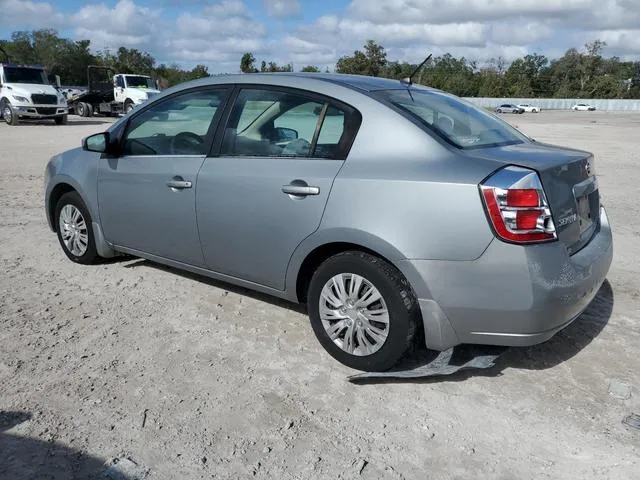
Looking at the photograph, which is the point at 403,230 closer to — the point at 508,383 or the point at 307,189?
the point at 307,189

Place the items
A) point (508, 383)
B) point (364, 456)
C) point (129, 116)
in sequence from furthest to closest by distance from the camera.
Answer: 1. point (129, 116)
2. point (508, 383)
3. point (364, 456)

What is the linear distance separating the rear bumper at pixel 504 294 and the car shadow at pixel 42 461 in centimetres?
182

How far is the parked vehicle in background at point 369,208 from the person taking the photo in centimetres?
304

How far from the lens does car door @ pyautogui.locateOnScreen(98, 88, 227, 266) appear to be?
4246 millimetres

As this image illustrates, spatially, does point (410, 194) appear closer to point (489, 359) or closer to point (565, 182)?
point (565, 182)

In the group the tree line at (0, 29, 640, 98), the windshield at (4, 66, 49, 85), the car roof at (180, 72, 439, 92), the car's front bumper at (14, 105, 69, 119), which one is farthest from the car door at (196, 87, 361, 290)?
the tree line at (0, 29, 640, 98)

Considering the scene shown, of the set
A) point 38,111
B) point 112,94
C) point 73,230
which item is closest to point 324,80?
point 73,230

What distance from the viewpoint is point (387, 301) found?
3.31m

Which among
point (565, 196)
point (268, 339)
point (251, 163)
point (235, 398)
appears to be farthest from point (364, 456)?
point (251, 163)

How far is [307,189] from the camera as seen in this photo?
140 inches

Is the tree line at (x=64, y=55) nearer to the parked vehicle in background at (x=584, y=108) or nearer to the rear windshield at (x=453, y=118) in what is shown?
the parked vehicle in background at (x=584, y=108)

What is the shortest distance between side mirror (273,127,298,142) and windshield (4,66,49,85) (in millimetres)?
22995

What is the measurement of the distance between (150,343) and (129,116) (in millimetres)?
1936

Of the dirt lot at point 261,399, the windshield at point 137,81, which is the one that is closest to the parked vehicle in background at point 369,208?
the dirt lot at point 261,399
